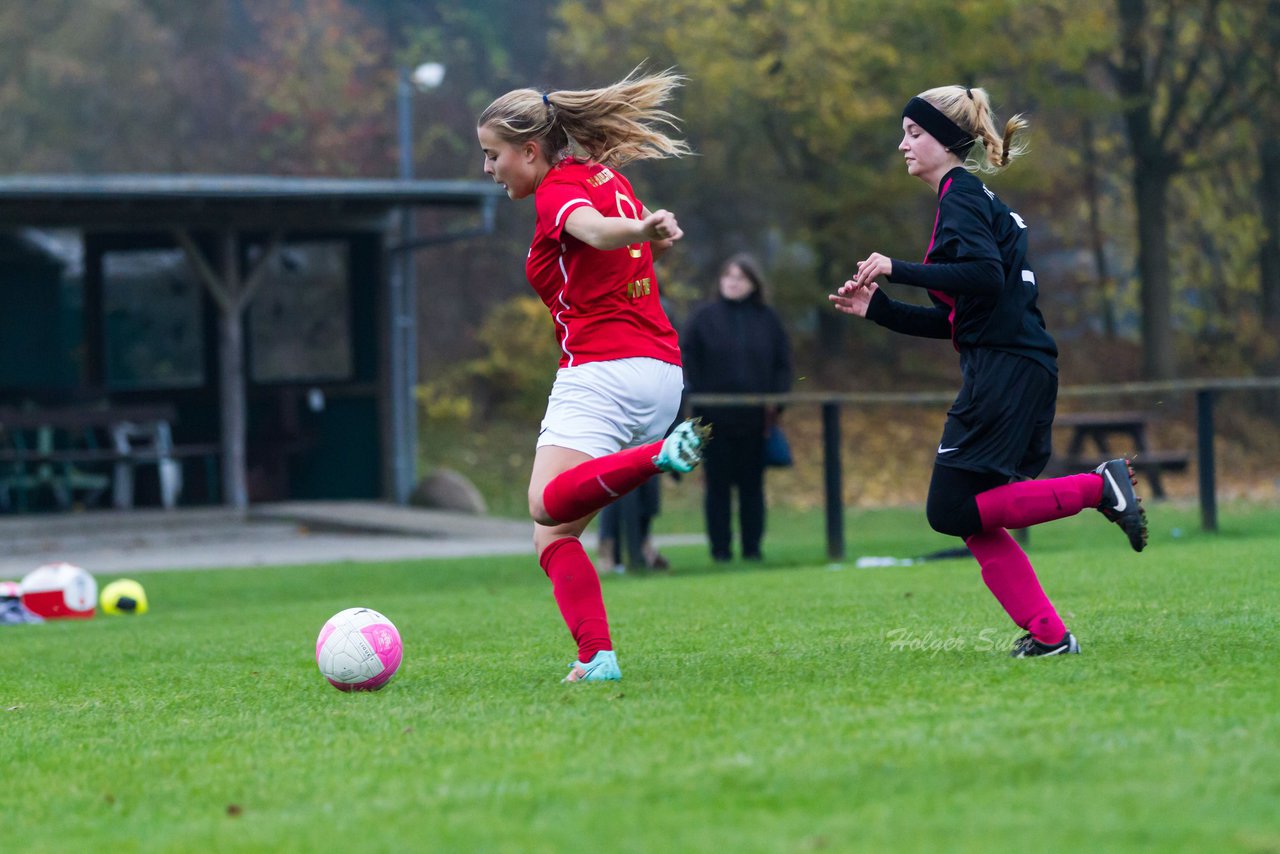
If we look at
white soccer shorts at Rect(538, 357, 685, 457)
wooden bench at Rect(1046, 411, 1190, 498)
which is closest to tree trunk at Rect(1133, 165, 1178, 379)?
wooden bench at Rect(1046, 411, 1190, 498)

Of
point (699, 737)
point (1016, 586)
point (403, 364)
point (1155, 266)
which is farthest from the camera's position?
point (1155, 266)

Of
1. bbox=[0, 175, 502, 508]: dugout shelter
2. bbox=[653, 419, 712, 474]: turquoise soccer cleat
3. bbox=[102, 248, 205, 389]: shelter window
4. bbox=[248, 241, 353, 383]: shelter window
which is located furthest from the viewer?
bbox=[248, 241, 353, 383]: shelter window

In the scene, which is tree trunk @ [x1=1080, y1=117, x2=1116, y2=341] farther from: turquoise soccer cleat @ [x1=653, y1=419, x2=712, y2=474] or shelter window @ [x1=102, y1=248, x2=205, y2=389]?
turquoise soccer cleat @ [x1=653, y1=419, x2=712, y2=474]

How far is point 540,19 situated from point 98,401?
2092 cm

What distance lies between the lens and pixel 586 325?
5195 mm

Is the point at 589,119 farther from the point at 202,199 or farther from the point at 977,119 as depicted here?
the point at 202,199

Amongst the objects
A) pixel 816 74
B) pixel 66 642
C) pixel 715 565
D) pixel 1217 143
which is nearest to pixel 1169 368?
pixel 1217 143

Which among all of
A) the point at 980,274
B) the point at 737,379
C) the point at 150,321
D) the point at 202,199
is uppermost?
the point at 202,199

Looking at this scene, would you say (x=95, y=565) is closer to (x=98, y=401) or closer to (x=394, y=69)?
(x=98, y=401)

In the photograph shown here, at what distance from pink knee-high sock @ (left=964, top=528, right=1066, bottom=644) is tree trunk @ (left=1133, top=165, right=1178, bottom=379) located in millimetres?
21118

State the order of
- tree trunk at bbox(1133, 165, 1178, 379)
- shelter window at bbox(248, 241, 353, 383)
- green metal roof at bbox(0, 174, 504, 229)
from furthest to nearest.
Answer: tree trunk at bbox(1133, 165, 1178, 379) < shelter window at bbox(248, 241, 353, 383) < green metal roof at bbox(0, 174, 504, 229)

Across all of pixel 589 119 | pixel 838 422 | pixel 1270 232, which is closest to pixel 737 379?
pixel 838 422

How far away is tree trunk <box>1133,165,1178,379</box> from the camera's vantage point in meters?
25.3

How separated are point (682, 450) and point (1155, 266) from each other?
22024mm
